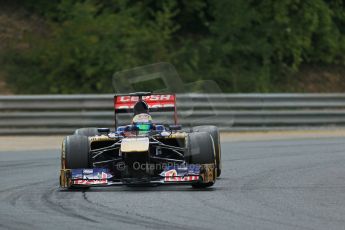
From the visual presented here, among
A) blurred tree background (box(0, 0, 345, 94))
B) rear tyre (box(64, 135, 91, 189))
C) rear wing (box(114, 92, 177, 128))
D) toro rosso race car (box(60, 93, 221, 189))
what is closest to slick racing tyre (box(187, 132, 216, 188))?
toro rosso race car (box(60, 93, 221, 189))

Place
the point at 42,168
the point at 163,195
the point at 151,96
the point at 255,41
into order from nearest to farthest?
the point at 163,195
the point at 151,96
the point at 42,168
the point at 255,41

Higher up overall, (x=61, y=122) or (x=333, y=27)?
(x=333, y=27)

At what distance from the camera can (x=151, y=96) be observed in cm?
1438

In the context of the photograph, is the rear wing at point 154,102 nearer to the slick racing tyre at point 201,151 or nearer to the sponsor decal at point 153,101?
the sponsor decal at point 153,101

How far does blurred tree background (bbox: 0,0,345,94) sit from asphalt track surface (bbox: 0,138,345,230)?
8.93m

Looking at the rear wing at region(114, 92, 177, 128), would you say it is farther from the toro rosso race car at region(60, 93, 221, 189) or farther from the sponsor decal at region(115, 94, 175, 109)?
the toro rosso race car at region(60, 93, 221, 189)

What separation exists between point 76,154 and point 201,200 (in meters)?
2.18

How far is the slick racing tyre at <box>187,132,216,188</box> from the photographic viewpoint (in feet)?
41.9

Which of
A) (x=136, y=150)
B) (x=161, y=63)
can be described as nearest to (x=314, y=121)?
(x=161, y=63)

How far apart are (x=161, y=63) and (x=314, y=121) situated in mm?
4672

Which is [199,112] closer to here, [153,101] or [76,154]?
[153,101]

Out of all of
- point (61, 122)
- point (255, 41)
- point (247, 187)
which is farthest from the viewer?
point (255, 41)

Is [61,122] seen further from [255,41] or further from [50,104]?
[255,41]

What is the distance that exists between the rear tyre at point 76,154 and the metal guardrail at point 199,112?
8828 mm
